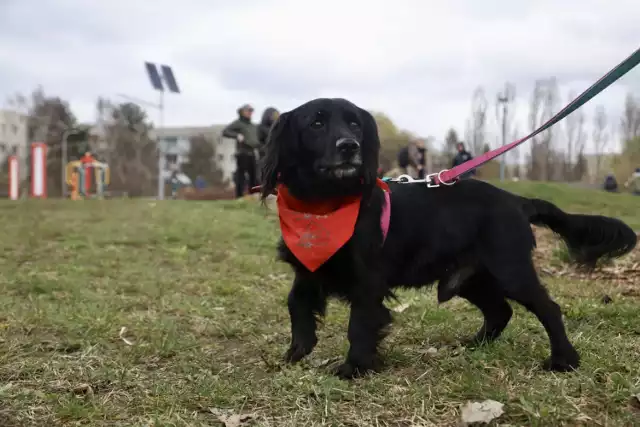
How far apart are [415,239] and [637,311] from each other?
168 cm

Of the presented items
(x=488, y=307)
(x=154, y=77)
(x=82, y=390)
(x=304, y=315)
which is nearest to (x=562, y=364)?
(x=488, y=307)

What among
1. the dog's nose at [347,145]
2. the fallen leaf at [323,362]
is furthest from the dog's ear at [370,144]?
the fallen leaf at [323,362]

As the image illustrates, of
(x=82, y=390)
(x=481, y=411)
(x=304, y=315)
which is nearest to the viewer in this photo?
(x=481, y=411)

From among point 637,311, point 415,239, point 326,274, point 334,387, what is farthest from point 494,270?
point 637,311

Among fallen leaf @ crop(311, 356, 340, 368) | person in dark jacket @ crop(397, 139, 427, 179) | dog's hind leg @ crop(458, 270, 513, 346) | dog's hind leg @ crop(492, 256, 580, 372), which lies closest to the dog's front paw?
dog's hind leg @ crop(492, 256, 580, 372)

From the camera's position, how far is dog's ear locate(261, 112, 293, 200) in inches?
120

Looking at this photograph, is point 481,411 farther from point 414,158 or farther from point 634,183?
point 634,183

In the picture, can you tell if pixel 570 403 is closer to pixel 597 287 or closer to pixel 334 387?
pixel 334 387

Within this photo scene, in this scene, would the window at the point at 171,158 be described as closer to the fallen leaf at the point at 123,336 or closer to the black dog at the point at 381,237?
the fallen leaf at the point at 123,336

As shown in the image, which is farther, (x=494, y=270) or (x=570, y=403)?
(x=494, y=270)

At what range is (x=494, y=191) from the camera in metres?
3.08

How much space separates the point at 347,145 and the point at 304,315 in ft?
3.02

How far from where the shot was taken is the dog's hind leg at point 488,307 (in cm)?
322

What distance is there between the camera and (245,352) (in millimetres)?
3373
